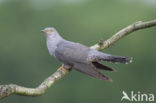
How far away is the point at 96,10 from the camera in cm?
5697

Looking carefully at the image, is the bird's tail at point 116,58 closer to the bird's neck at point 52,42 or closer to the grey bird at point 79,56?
the grey bird at point 79,56

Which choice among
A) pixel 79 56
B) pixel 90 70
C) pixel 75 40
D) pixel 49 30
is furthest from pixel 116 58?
pixel 75 40

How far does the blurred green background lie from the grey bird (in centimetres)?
2545

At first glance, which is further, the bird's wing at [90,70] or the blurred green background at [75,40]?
the blurred green background at [75,40]

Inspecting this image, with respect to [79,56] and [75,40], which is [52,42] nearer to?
[79,56]

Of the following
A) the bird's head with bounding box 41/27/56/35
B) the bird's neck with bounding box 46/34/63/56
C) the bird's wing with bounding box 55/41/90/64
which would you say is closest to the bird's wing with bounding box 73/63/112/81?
the bird's wing with bounding box 55/41/90/64

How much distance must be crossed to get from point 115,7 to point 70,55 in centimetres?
4814

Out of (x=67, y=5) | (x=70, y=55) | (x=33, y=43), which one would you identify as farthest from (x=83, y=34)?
(x=70, y=55)

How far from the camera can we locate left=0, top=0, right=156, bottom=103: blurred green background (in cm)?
3866

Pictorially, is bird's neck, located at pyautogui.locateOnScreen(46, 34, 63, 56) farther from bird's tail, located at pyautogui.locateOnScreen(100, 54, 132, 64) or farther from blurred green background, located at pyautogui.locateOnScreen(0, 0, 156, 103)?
blurred green background, located at pyautogui.locateOnScreen(0, 0, 156, 103)

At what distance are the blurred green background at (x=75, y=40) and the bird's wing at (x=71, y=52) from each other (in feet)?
84.1

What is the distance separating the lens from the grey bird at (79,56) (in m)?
8.99

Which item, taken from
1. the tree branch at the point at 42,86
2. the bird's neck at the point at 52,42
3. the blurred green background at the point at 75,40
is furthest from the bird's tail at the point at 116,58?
the blurred green background at the point at 75,40

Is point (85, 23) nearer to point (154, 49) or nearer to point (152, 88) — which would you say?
point (154, 49)
